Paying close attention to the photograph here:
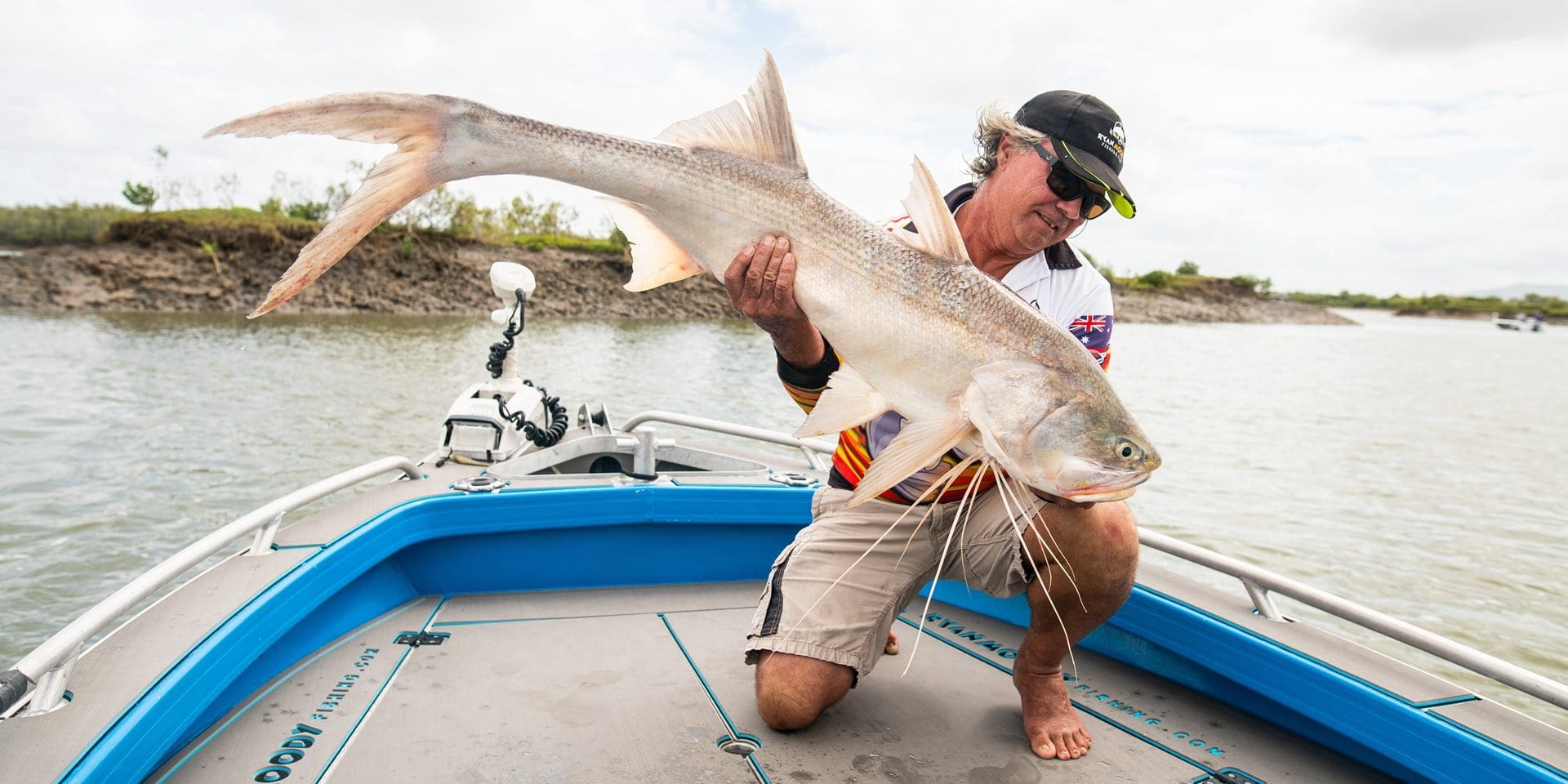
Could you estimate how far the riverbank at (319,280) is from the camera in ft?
95.7

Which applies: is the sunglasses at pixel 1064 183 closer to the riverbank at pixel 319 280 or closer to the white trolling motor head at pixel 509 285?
the white trolling motor head at pixel 509 285

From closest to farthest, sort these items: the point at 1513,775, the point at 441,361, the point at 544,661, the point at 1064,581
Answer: the point at 1513,775 < the point at 1064,581 < the point at 544,661 < the point at 441,361

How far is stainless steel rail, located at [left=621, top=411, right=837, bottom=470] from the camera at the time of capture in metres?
4.50

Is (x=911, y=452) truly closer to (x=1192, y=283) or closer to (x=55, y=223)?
(x=55, y=223)

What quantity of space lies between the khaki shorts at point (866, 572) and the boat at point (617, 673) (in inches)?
7.9

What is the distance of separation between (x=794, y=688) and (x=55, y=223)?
132ft

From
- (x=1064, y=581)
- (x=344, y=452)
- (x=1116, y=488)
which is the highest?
(x=1116, y=488)

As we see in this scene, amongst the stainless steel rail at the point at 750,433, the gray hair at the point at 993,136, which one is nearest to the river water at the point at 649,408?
the stainless steel rail at the point at 750,433

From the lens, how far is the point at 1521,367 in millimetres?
38188

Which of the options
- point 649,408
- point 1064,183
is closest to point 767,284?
point 1064,183

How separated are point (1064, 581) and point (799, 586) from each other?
778 mm

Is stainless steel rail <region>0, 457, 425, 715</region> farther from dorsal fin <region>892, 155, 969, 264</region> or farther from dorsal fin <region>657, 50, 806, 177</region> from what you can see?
dorsal fin <region>892, 155, 969, 264</region>

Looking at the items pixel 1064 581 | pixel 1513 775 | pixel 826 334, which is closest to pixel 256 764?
pixel 826 334

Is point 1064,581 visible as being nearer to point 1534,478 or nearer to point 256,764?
point 256,764
